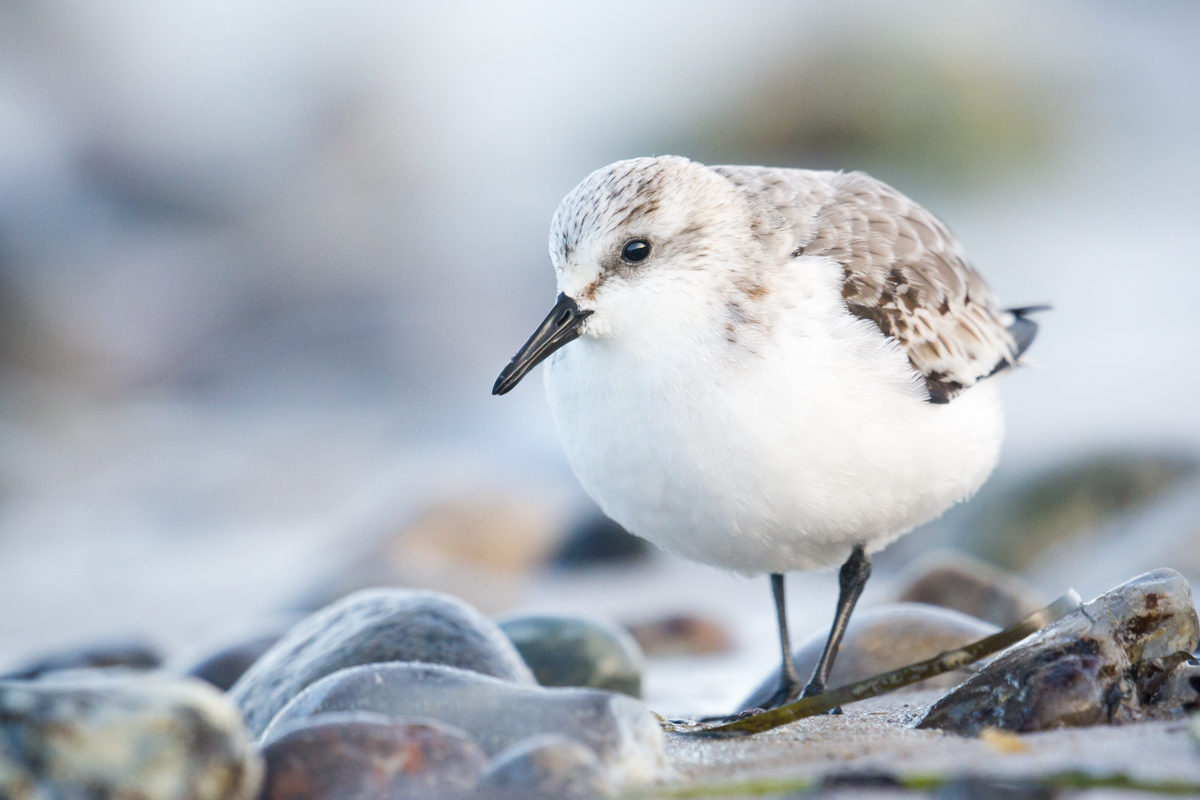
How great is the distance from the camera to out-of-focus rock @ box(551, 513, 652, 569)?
286 inches

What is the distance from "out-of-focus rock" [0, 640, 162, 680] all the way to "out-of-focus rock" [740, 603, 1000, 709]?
2.84 metres

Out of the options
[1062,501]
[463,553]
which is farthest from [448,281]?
[1062,501]

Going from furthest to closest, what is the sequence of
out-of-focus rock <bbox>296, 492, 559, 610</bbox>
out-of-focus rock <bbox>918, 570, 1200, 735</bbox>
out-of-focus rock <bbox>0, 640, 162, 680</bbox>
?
1. out-of-focus rock <bbox>296, 492, 559, 610</bbox>
2. out-of-focus rock <bbox>0, 640, 162, 680</bbox>
3. out-of-focus rock <bbox>918, 570, 1200, 735</bbox>

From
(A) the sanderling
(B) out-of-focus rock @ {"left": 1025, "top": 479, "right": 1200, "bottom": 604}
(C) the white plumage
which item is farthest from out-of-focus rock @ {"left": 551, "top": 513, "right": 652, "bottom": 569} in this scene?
(C) the white plumage

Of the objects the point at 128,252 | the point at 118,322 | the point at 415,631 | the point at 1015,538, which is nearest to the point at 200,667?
the point at 415,631

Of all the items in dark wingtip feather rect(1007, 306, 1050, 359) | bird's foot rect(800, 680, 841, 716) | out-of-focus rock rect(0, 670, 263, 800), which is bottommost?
bird's foot rect(800, 680, 841, 716)

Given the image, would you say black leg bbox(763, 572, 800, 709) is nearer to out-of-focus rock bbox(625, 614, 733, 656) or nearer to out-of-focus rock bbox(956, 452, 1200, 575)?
out-of-focus rock bbox(625, 614, 733, 656)

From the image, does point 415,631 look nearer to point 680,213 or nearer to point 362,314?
point 680,213

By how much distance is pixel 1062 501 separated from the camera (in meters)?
6.81

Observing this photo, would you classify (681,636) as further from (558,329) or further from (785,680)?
(558,329)

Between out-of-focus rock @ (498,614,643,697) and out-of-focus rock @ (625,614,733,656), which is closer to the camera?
out-of-focus rock @ (498,614,643,697)

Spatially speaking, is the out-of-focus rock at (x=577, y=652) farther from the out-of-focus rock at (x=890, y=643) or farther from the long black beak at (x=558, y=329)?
the long black beak at (x=558, y=329)

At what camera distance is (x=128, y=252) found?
1413 cm

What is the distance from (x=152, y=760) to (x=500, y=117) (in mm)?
17796
